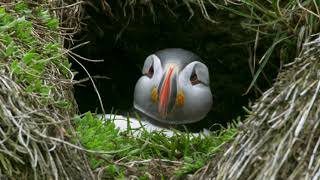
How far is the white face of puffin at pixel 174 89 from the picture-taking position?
492 centimetres

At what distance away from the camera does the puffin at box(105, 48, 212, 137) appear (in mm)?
4914

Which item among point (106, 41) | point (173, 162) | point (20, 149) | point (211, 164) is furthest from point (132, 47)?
point (20, 149)

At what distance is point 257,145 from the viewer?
2959 mm

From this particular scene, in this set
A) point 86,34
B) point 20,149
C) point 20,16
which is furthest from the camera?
point 86,34

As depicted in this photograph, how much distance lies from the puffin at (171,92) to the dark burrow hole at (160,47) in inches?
36.7

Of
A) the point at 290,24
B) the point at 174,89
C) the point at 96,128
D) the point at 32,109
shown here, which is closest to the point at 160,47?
the point at 174,89

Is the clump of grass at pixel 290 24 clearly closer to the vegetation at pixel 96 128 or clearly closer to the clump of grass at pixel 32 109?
the vegetation at pixel 96 128

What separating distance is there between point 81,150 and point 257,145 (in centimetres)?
67

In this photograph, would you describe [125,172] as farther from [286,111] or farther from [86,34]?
[86,34]

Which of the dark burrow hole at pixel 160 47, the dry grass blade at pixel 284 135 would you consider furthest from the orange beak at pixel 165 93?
the dry grass blade at pixel 284 135

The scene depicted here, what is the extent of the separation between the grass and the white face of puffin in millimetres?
557

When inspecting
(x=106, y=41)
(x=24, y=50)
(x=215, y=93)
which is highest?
(x=24, y=50)

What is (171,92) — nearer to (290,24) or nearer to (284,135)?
(290,24)

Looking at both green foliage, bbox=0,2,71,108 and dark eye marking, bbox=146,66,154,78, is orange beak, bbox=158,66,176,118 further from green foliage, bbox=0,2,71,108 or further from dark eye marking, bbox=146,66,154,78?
green foliage, bbox=0,2,71,108
